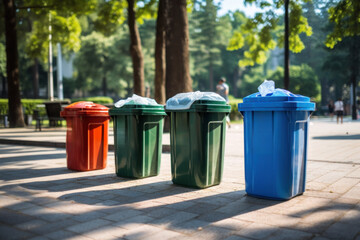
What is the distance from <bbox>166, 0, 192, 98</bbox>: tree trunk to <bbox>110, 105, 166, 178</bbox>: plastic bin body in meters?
6.57

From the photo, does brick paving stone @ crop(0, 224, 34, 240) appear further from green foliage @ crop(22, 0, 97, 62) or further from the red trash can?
green foliage @ crop(22, 0, 97, 62)

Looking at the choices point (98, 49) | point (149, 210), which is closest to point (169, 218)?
point (149, 210)

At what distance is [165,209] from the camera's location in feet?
12.4

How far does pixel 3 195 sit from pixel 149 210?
2.13 metres

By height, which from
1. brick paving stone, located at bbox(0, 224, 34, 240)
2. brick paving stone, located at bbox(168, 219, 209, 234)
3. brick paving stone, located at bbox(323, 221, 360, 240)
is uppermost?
brick paving stone, located at bbox(323, 221, 360, 240)

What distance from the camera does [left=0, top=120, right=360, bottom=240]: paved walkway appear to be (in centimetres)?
307

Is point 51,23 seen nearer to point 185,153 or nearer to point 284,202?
point 185,153

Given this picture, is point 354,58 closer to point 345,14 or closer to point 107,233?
point 345,14

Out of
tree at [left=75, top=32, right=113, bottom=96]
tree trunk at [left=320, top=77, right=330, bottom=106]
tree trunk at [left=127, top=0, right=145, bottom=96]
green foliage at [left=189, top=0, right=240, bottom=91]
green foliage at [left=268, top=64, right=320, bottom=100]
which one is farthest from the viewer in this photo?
tree trunk at [left=320, top=77, right=330, bottom=106]

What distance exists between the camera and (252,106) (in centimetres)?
404

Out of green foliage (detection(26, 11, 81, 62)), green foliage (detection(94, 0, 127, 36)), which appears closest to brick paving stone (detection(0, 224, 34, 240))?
green foliage (detection(94, 0, 127, 36))

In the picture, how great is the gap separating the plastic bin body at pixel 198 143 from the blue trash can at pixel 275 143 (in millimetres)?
575

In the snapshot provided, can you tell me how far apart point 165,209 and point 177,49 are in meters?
8.95

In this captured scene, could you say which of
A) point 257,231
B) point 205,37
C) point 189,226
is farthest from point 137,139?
point 205,37
